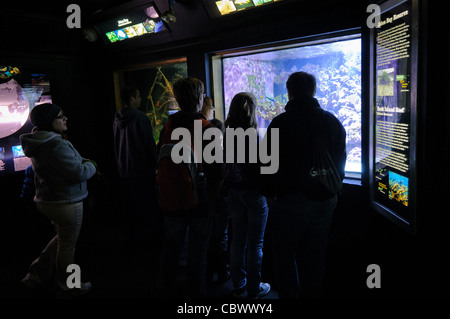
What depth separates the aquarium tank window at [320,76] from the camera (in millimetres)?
2926

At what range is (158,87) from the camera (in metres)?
4.61

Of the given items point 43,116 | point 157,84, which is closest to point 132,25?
point 157,84

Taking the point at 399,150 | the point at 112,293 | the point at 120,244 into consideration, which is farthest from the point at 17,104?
the point at 399,150

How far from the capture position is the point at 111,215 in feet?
16.3

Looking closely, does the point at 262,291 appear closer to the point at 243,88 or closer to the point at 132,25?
the point at 243,88

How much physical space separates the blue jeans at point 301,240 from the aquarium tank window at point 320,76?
1.10 m

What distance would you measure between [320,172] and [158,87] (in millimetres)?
Result: 3158

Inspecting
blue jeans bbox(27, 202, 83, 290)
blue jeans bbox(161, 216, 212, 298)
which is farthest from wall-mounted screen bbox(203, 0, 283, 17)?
blue jeans bbox(27, 202, 83, 290)

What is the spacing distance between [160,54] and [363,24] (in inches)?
97.8

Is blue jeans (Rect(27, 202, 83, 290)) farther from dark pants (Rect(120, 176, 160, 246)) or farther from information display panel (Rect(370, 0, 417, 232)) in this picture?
information display panel (Rect(370, 0, 417, 232))

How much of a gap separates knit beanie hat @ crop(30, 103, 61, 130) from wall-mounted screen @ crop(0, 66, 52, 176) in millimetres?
1928

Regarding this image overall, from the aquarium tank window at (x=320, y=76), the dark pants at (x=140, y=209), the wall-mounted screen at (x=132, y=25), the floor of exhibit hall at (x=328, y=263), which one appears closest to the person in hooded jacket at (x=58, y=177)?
the floor of exhibit hall at (x=328, y=263)

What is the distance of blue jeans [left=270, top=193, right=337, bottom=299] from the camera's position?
2.08 m

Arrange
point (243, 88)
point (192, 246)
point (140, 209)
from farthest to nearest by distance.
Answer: point (140, 209) → point (243, 88) → point (192, 246)
